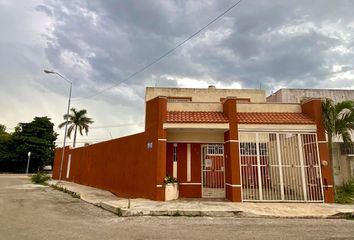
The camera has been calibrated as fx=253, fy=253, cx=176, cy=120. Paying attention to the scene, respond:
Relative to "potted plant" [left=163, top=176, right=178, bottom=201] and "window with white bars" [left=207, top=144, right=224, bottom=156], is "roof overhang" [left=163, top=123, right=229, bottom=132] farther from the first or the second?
"potted plant" [left=163, top=176, right=178, bottom=201]

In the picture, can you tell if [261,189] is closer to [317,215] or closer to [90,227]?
[317,215]

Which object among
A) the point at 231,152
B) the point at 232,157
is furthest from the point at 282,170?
the point at 231,152

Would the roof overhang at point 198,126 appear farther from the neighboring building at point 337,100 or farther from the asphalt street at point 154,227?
the neighboring building at point 337,100

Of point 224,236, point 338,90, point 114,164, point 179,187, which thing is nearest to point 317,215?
point 224,236

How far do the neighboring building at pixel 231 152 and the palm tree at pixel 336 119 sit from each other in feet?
1.01

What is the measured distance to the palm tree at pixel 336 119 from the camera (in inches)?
463

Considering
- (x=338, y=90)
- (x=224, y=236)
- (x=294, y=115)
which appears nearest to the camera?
(x=224, y=236)

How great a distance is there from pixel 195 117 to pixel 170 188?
3572mm

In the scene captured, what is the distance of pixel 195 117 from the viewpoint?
40.7ft

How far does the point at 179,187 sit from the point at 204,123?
3.68m

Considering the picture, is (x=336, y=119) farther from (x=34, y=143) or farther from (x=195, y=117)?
(x=34, y=143)

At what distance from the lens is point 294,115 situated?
12.7m

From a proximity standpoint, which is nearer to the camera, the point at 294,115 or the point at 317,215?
the point at 317,215

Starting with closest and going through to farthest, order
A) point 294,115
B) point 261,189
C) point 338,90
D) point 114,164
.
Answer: point 261,189 < point 294,115 < point 114,164 < point 338,90
